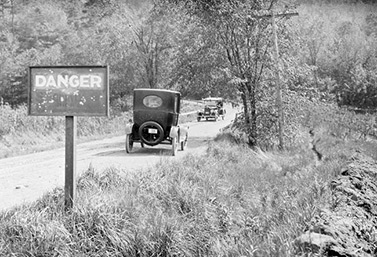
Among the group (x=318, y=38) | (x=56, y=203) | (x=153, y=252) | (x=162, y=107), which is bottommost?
(x=153, y=252)

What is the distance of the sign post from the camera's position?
5.54 meters

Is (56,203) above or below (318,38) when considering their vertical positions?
below

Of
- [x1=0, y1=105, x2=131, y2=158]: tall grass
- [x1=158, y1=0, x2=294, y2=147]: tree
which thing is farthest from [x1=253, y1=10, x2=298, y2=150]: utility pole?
[x1=0, y1=105, x2=131, y2=158]: tall grass

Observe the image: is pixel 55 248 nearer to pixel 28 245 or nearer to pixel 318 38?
pixel 28 245

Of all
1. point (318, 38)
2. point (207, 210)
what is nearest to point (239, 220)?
point (207, 210)

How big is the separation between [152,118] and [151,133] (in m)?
0.46

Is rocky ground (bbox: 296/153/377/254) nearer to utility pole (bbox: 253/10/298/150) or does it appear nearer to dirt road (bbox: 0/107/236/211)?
dirt road (bbox: 0/107/236/211)

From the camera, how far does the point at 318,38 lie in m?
59.8

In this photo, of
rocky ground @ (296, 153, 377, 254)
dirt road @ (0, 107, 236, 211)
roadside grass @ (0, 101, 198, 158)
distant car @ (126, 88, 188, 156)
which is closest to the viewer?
rocky ground @ (296, 153, 377, 254)

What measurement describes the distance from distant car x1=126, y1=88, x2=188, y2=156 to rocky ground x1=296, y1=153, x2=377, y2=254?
5.37 m

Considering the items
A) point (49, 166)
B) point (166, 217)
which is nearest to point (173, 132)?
point (49, 166)

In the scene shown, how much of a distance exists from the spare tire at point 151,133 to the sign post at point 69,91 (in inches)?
270

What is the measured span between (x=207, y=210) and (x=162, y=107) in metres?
6.60

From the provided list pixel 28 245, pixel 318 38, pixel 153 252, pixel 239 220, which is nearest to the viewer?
pixel 28 245
